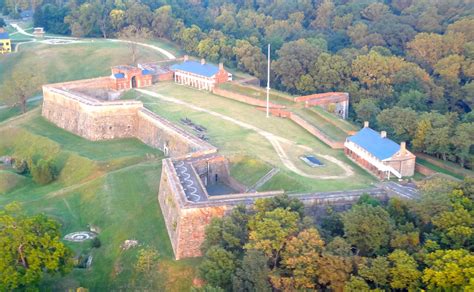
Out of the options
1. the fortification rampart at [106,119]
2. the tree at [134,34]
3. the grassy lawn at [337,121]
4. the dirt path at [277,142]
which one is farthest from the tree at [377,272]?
the tree at [134,34]

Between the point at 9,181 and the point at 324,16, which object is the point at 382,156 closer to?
the point at 9,181

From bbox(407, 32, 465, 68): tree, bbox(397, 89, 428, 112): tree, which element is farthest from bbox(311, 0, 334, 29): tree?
bbox(397, 89, 428, 112): tree

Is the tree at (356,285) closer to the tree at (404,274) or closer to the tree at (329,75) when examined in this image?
the tree at (404,274)

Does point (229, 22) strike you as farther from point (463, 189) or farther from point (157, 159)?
point (463, 189)

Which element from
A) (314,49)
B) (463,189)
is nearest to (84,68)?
(314,49)

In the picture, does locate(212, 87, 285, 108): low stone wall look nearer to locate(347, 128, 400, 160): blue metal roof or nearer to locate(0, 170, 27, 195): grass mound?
locate(347, 128, 400, 160): blue metal roof

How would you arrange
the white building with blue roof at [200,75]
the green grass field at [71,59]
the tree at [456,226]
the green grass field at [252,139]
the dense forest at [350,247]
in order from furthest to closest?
the green grass field at [71,59] < the white building with blue roof at [200,75] < the green grass field at [252,139] < the tree at [456,226] < the dense forest at [350,247]

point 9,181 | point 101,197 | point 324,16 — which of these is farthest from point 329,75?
point 9,181
